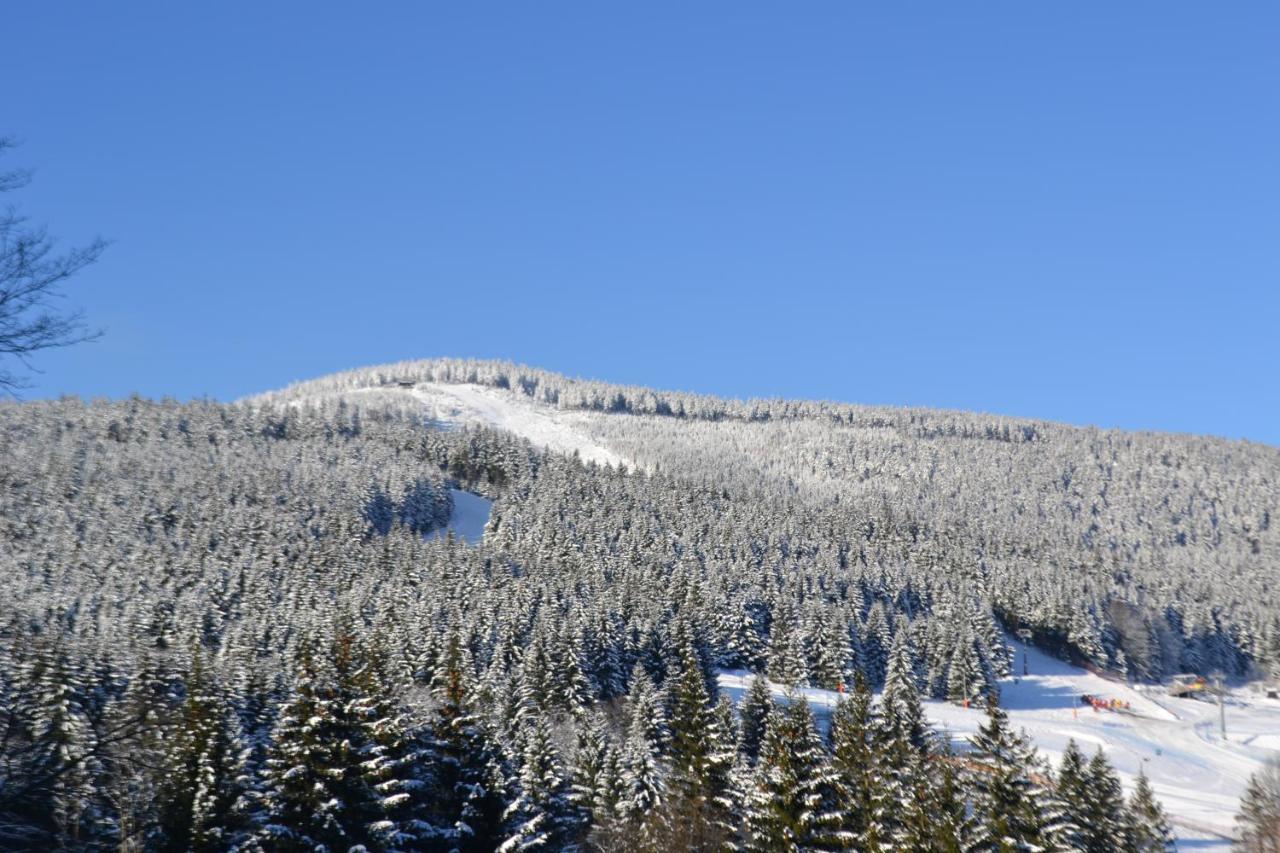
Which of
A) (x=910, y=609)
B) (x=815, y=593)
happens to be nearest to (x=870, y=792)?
(x=815, y=593)

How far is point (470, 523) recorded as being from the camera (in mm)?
176375

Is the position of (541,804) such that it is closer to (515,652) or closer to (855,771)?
(855,771)

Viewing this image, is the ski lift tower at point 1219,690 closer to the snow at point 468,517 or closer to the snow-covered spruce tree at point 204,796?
the snow-covered spruce tree at point 204,796

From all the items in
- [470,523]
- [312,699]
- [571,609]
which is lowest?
[312,699]

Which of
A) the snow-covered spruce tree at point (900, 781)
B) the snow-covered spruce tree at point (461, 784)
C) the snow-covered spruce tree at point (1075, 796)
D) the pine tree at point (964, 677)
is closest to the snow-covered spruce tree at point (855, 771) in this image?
the snow-covered spruce tree at point (900, 781)

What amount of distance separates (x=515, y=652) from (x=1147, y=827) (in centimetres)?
5112

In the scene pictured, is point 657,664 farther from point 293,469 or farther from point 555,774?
point 293,469

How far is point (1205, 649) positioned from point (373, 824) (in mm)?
156196

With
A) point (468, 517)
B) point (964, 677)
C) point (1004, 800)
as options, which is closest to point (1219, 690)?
point (964, 677)

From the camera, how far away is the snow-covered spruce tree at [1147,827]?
42219 mm

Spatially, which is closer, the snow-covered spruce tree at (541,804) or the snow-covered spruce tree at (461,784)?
the snow-covered spruce tree at (461,784)

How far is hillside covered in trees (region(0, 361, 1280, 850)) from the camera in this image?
85.2 ft

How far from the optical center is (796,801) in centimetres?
3253

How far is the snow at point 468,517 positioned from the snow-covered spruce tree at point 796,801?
133219 mm
